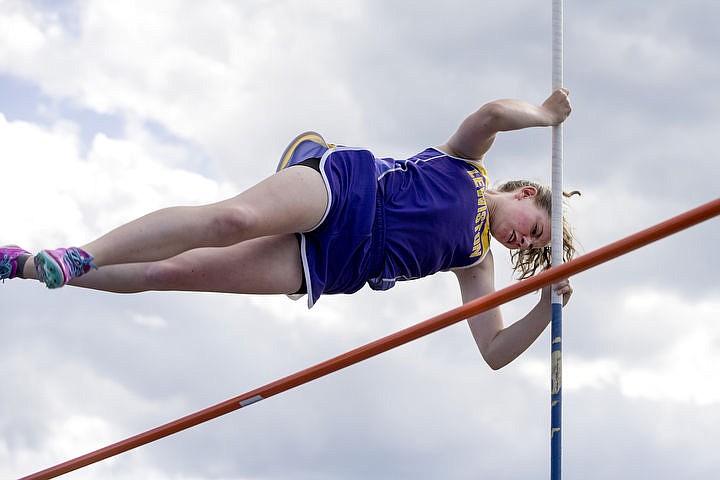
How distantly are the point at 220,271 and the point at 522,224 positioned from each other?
47.6 inches

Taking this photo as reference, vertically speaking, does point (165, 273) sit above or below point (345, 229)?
below

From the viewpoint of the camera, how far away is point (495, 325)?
4.09 m

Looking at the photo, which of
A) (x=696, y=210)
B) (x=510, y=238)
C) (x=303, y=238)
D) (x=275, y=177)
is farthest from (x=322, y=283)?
(x=696, y=210)

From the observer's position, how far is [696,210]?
2926 millimetres

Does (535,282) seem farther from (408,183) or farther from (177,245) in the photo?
(177,245)

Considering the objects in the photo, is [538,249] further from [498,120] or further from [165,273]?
[165,273]

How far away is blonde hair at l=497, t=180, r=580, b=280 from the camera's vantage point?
398 cm

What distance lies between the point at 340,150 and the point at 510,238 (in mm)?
790

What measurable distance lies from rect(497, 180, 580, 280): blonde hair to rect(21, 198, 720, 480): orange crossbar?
2.50ft

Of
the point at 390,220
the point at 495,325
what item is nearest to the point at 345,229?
the point at 390,220

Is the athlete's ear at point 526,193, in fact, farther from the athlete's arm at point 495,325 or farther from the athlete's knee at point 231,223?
the athlete's knee at point 231,223

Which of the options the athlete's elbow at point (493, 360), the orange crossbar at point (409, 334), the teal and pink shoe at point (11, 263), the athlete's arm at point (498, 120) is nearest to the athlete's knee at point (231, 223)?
the orange crossbar at point (409, 334)

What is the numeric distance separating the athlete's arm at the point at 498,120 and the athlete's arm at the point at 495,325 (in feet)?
1.66

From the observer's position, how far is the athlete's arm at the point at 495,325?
3941 mm
